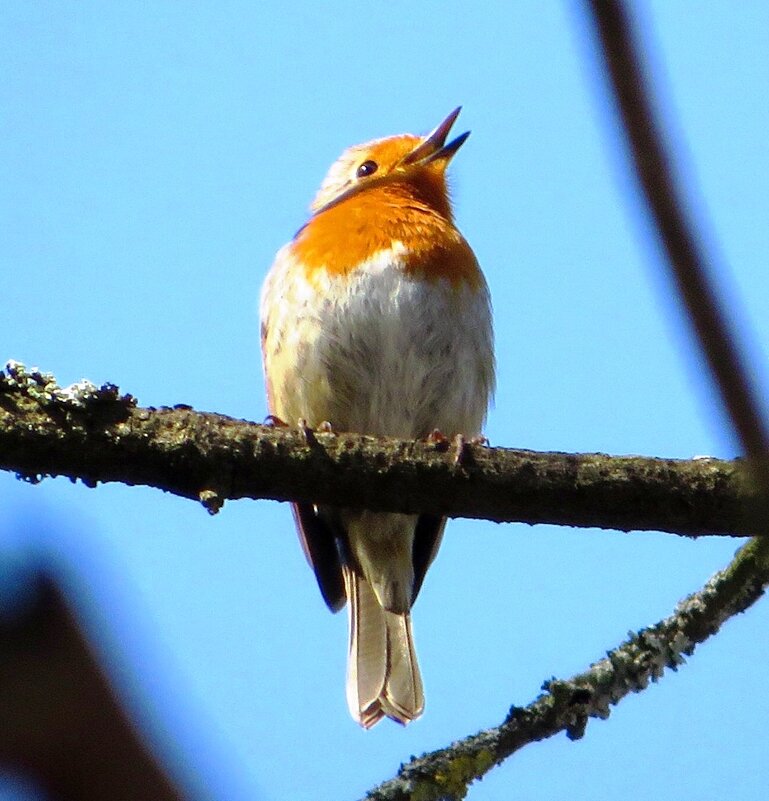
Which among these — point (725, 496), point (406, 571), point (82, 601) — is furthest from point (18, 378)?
point (82, 601)

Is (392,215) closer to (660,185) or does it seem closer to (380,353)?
(380,353)

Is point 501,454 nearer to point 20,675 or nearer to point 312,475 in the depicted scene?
point 312,475

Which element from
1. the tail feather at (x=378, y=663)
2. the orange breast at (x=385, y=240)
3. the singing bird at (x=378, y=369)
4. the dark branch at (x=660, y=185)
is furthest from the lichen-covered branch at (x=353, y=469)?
the dark branch at (x=660, y=185)

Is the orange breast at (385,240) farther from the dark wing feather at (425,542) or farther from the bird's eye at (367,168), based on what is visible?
the dark wing feather at (425,542)

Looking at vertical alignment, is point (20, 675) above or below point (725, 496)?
below

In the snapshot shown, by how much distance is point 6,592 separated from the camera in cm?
70

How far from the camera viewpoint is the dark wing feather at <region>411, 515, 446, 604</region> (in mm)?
6461

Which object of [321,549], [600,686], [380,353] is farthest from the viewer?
[321,549]

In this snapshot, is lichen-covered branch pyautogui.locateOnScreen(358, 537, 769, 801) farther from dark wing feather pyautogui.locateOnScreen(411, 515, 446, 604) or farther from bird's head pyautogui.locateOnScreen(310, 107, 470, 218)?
bird's head pyautogui.locateOnScreen(310, 107, 470, 218)

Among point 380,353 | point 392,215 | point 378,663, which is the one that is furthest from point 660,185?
point 392,215

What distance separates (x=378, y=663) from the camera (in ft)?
20.5

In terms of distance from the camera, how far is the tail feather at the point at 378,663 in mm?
6141

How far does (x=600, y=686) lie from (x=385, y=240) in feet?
9.02

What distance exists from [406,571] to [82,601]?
5682 mm
